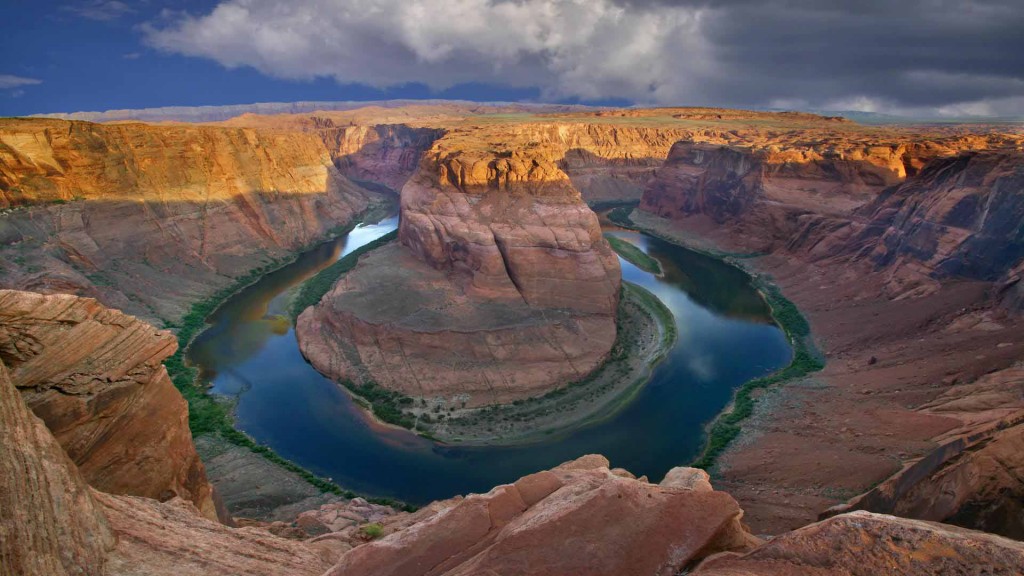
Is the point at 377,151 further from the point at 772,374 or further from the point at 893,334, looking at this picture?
the point at 893,334

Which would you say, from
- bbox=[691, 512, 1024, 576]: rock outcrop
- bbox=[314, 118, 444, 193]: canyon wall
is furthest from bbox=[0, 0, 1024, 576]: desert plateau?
bbox=[314, 118, 444, 193]: canyon wall

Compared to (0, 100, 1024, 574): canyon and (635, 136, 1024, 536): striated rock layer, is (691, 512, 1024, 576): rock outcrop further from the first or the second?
(635, 136, 1024, 536): striated rock layer

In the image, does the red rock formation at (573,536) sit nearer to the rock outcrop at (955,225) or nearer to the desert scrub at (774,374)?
the desert scrub at (774,374)

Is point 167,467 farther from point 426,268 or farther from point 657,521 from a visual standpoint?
point 426,268

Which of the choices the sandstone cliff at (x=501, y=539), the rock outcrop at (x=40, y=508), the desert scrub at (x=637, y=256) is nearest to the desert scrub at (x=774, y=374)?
the desert scrub at (x=637, y=256)

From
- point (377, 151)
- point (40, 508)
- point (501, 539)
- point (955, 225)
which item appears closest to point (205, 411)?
point (40, 508)

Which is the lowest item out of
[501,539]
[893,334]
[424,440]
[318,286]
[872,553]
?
[424,440]
